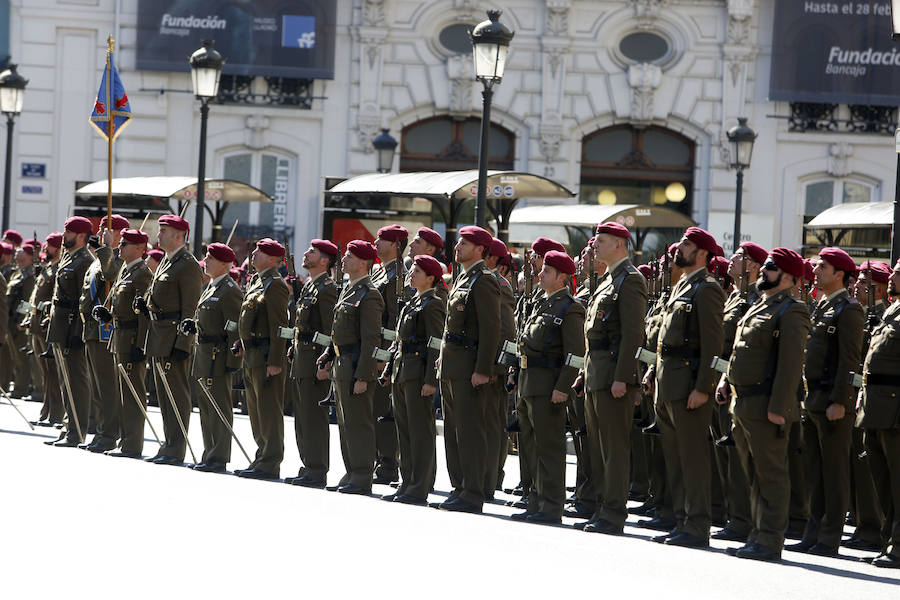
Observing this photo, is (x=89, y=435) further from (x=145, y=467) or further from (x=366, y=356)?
(x=366, y=356)

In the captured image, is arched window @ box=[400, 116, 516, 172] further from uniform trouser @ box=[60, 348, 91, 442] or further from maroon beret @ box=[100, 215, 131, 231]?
uniform trouser @ box=[60, 348, 91, 442]

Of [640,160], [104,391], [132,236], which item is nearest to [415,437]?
[132,236]

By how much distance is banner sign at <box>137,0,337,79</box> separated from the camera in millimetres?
33188

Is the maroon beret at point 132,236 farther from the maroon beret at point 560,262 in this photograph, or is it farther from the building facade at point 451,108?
the building facade at point 451,108

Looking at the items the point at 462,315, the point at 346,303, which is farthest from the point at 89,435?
the point at 462,315

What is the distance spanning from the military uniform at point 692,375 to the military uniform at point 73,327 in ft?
23.5

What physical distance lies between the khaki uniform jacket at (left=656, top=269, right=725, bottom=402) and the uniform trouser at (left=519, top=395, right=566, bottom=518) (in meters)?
1.07

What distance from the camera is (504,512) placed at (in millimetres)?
12172

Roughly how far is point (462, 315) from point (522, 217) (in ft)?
50.5

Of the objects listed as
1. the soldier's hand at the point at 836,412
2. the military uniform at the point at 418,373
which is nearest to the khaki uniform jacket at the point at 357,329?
the military uniform at the point at 418,373

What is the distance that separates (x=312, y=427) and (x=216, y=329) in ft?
4.33

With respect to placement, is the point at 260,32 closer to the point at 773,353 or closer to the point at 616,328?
the point at 616,328

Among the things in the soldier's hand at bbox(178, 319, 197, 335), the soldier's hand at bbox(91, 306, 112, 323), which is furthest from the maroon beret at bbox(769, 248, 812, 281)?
the soldier's hand at bbox(91, 306, 112, 323)

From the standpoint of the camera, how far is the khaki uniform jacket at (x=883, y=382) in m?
10.5
